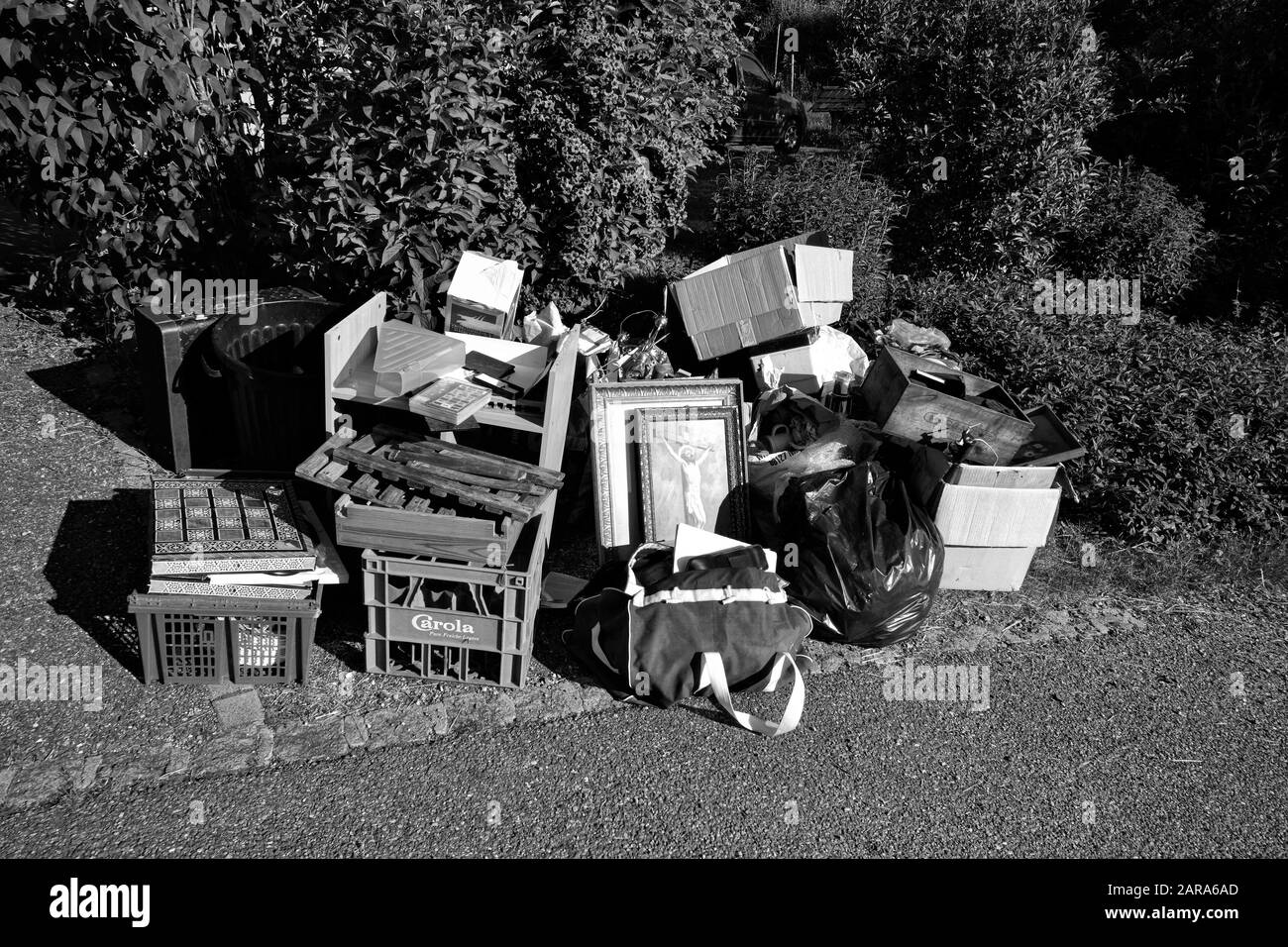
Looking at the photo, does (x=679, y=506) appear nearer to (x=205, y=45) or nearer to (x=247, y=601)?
(x=247, y=601)

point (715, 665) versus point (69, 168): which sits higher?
point (69, 168)

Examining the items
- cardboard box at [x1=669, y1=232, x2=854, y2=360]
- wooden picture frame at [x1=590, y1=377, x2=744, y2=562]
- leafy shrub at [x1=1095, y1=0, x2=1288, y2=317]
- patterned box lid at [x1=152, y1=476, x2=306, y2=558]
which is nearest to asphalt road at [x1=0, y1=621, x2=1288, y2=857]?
patterned box lid at [x1=152, y1=476, x2=306, y2=558]

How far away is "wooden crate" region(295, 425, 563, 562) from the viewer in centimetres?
369

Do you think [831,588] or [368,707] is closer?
[368,707]

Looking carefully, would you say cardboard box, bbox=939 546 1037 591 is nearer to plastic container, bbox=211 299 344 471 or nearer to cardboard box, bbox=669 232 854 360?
cardboard box, bbox=669 232 854 360

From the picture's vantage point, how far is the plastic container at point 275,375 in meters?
4.63

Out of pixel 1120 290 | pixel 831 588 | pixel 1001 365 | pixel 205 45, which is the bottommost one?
pixel 831 588

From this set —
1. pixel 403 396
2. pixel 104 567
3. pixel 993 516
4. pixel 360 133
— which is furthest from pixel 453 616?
pixel 360 133

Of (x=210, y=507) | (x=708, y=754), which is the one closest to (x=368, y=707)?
(x=210, y=507)

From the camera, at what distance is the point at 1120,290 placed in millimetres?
7328

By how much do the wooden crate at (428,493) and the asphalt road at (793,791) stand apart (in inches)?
29.1

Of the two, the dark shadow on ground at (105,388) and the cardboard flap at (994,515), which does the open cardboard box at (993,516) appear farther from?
the dark shadow on ground at (105,388)

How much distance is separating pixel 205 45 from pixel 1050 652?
18.3ft

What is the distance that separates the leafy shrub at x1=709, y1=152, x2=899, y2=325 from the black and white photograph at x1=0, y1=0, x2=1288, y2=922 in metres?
0.04
